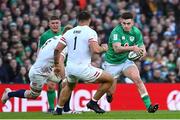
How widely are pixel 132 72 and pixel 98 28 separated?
7.78m

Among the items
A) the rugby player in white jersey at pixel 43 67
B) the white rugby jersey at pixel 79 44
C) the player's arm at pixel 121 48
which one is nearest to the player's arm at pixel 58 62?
the white rugby jersey at pixel 79 44

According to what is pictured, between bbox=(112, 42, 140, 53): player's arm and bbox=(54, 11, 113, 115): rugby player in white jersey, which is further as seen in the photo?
bbox=(112, 42, 140, 53): player's arm

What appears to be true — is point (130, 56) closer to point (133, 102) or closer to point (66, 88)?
point (66, 88)

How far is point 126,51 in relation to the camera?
56.4 ft

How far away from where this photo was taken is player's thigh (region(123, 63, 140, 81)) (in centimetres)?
1745

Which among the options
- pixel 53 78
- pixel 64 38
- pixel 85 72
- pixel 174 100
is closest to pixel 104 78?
pixel 85 72

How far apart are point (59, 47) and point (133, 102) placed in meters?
6.52

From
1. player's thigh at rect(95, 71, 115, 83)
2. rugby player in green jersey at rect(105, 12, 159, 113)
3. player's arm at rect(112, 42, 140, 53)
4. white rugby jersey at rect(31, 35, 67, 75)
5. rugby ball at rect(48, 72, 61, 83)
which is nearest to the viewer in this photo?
player's thigh at rect(95, 71, 115, 83)

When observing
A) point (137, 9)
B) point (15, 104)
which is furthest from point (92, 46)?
point (137, 9)

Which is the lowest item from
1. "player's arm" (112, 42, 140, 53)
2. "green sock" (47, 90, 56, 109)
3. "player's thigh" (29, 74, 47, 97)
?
"green sock" (47, 90, 56, 109)

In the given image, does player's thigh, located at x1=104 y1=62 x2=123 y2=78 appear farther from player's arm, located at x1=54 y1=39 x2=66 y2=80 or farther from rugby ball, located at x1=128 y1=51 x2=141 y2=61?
player's arm, located at x1=54 y1=39 x2=66 y2=80

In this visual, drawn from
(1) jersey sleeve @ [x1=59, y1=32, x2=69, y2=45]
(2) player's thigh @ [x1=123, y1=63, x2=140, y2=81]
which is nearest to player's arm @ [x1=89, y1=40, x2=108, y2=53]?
(1) jersey sleeve @ [x1=59, y1=32, x2=69, y2=45]

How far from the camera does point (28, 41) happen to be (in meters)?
24.2

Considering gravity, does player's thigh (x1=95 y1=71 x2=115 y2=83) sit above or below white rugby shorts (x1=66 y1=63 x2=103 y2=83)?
below
